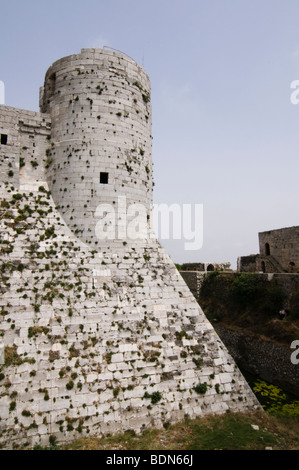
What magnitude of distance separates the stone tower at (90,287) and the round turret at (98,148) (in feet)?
0.17

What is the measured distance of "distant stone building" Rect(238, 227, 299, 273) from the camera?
24.0 metres

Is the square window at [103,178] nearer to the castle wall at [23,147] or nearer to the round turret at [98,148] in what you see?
the round turret at [98,148]

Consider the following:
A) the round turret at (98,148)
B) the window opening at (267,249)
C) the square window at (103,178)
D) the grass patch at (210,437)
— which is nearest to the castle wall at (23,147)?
the round turret at (98,148)

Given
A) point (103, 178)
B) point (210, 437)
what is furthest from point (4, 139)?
point (210, 437)

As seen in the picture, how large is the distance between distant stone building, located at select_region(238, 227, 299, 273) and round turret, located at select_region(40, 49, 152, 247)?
51.5 feet

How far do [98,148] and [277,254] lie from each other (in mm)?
19424

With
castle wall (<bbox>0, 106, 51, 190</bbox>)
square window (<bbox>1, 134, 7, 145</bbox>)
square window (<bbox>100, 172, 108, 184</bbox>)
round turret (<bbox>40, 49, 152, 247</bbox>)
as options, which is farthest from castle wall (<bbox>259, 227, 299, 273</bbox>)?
square window (<bbox>1, 134, 7, 145</bbox>)

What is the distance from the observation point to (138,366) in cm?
1018

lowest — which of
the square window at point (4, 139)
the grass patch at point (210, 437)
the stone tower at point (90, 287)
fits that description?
the grass patch at point (210, 437)

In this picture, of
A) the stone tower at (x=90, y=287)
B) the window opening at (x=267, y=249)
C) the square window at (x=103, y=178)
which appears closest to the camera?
the stone tower at (x=90, y=287)

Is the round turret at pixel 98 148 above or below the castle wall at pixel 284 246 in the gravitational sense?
above

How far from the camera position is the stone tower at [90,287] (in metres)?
9.08

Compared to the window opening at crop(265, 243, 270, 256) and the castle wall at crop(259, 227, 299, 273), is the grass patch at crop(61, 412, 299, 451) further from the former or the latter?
the window opening at crop(265, 243, 270, 256)

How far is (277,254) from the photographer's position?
25.4 metres
